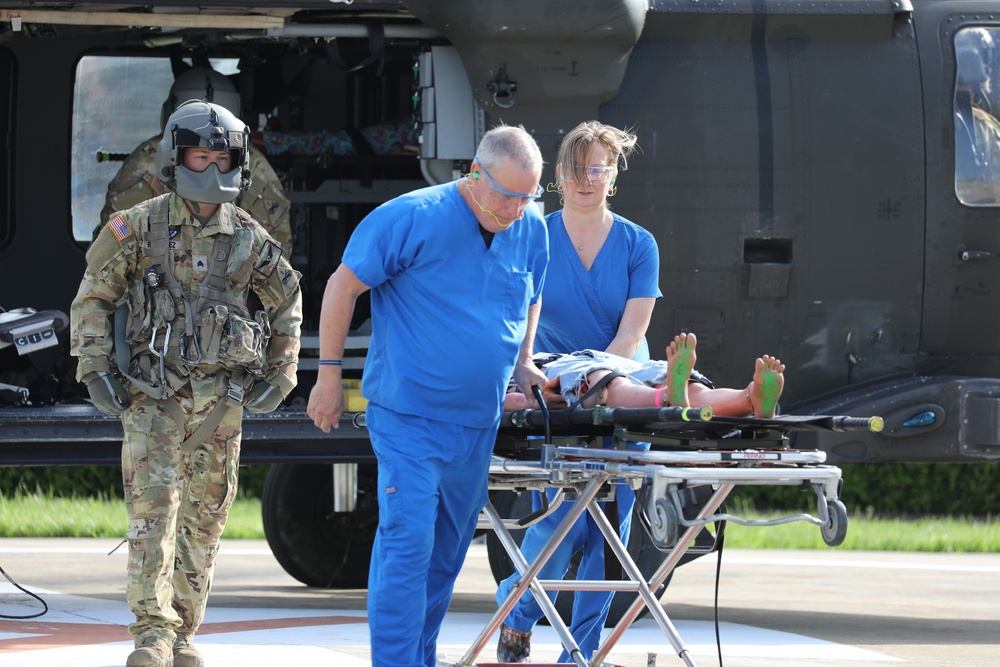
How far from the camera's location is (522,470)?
5.18 metres

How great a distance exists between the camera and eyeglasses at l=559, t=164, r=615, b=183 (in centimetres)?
573

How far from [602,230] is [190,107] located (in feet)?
5.11

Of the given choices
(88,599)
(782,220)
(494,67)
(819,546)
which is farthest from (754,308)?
(819,546)

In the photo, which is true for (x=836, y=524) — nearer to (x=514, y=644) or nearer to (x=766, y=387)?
(x=766, y=387)

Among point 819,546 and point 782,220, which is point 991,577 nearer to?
point 819,546

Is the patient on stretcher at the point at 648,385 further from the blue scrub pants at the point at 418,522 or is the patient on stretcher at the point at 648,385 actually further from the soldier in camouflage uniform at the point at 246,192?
the soldier in camouflage uniform at the point at 246,192

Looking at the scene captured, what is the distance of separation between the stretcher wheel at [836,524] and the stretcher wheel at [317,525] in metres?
4.50

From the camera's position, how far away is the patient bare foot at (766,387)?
4.93 metres

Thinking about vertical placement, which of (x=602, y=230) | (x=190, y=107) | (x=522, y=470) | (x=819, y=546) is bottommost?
(x=819, y=546)

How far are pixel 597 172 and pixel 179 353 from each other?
1.59 m

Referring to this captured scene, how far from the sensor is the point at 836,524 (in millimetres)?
4812

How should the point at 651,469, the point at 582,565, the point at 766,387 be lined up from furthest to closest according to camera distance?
the point at 582,565, the point at 766,387, the point at 651,469

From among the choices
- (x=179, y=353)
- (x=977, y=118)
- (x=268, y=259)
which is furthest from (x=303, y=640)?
(x=977, y=118)

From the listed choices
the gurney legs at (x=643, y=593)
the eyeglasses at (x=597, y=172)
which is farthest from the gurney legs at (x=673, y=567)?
the eyeglasses at (x=597, y=172)
